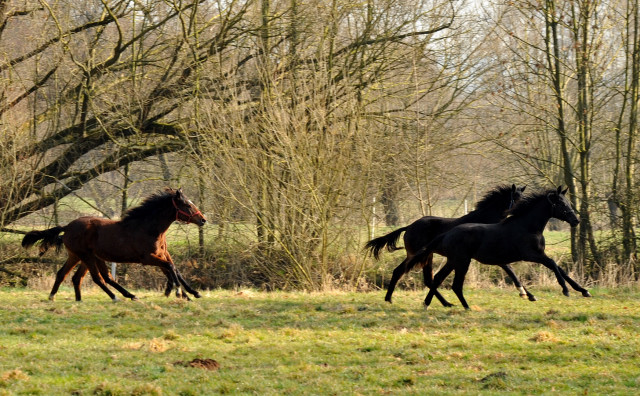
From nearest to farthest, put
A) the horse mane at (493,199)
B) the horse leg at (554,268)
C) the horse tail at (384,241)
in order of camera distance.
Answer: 1. the horse leg at (554,268)
2. the horse mane at (493,199)
3. the horse tail at (384,241)

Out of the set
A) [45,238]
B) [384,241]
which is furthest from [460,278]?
[45,238]

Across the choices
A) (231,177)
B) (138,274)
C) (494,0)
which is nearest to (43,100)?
(138,274)

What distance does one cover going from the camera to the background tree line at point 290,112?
17469 mm

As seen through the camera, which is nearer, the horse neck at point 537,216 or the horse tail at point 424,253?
the horse tail at point 424,253

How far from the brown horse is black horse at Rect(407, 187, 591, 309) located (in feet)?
13.2

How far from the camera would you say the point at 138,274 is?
22.0m

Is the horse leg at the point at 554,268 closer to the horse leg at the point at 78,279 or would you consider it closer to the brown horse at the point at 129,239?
the brown horse at the point at 129,239

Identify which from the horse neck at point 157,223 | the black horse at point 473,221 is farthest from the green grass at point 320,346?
the horse neck at point 157,223

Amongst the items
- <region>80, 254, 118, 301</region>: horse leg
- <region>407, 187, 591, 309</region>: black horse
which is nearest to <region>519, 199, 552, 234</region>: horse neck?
<region>407, 187, 591, 309</region>: black horse

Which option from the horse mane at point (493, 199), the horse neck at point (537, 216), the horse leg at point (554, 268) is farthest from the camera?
the horse mane at point (493, 199)

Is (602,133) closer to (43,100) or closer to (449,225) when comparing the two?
(449,225)

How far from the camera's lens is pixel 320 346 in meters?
9.08

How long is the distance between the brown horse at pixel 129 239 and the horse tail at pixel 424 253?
3.61 metres

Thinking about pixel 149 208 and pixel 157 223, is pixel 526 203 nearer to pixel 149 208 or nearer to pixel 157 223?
pixel 157 223
